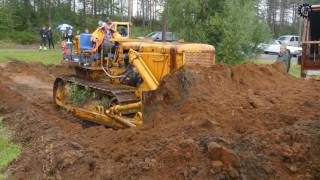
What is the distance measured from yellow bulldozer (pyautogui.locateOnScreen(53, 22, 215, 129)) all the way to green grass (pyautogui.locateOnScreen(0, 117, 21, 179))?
180 centimetres

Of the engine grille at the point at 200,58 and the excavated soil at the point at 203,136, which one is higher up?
the engine grille at the point at 200,58

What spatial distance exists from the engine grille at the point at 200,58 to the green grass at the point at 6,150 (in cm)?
342

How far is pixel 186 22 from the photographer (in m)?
22.2

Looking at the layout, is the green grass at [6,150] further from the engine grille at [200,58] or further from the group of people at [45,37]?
the group of people at [45,37]

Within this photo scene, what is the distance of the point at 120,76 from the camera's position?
11781 mm

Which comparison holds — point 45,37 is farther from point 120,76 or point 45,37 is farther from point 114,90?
point 114,90

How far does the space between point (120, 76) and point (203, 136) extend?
4.60 metres

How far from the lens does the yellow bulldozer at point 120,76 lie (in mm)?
10398

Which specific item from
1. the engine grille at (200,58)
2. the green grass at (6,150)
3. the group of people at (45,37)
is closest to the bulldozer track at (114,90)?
the engine grille at (200,58)

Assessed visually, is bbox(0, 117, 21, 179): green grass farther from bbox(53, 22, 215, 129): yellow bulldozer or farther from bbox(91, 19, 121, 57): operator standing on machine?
bbox(91, 19, 121, 57): operator standing on machine

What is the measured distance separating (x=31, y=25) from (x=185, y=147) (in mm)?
42533

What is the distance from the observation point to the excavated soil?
6617mm

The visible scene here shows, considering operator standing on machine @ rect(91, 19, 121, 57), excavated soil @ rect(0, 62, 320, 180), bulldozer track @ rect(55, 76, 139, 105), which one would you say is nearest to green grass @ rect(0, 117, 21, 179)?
excavated soil @ rect(0, 62, 320, 180)

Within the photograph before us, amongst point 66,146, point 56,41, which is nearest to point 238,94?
point 66,146
